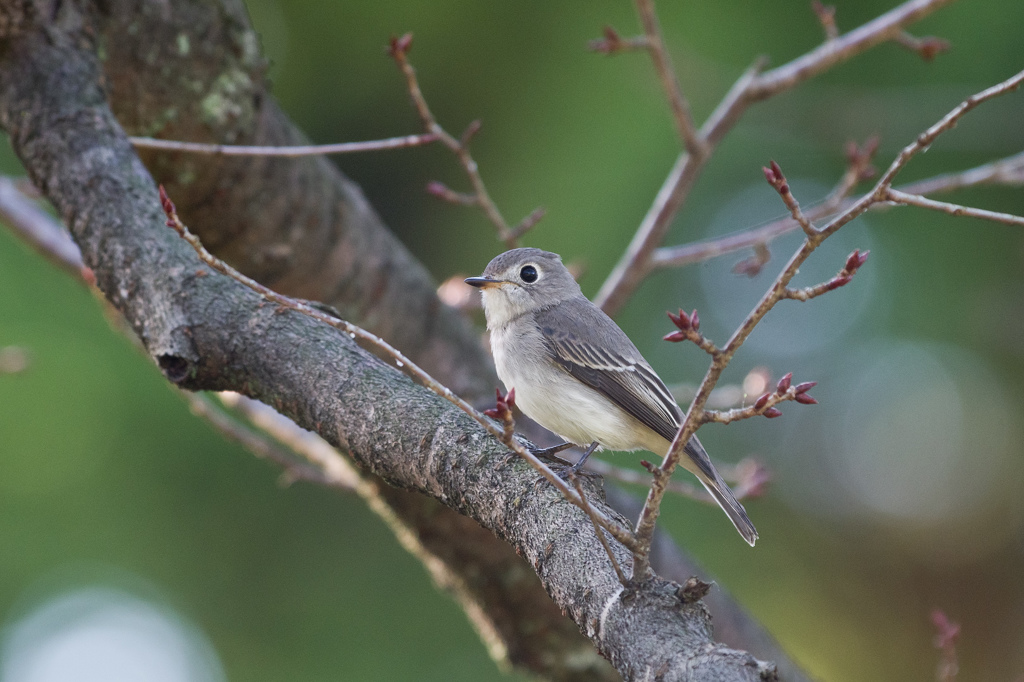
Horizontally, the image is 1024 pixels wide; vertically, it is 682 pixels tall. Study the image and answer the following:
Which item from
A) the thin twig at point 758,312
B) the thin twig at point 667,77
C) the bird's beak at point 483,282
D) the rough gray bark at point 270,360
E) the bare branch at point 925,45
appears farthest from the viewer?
the bird's beak at point 483,282

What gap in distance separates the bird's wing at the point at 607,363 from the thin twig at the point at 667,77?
804 mm

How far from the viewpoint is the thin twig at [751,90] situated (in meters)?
3.62

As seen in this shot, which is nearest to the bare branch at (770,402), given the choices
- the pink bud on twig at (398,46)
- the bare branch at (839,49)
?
the pink bud on twig at (398,46)

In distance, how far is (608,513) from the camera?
6.16 feet

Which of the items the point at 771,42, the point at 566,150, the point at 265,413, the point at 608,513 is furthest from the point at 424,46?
the point at 608,513

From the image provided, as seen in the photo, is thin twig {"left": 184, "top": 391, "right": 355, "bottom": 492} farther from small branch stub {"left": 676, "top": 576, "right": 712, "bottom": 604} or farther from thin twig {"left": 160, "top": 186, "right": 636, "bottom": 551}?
small branch stub {"left": 676, "top": 576, "right": 712, "bottom": 604}

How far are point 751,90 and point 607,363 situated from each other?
1320mm

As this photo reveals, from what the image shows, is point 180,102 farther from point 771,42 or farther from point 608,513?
point 771,42

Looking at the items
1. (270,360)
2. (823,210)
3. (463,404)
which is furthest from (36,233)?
(823,210)

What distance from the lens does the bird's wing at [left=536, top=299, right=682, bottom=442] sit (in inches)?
132

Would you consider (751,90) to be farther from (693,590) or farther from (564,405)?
(693,590)

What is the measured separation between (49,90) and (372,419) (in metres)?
1.58

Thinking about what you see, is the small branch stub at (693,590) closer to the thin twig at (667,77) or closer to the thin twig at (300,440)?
the thin twig at (667,77)

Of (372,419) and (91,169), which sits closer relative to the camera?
(372,419)
